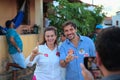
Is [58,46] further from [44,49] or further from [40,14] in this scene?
[40,14]

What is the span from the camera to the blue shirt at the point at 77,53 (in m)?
4.27

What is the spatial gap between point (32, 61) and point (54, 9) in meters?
6.77

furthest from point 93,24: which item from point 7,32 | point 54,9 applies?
point 7,32

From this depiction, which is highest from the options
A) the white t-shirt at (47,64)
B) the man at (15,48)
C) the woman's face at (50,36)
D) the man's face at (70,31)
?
the man's face at (70,31)

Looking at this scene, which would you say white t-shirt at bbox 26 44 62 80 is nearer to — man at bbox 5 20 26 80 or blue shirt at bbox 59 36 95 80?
blue shirt at bbox 59 36 95 80

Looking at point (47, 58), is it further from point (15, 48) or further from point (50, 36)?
point (15, 48)

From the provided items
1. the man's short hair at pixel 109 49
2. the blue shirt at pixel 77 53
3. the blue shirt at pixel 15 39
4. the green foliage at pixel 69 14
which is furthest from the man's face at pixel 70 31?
the green foliage at pixel 69 14

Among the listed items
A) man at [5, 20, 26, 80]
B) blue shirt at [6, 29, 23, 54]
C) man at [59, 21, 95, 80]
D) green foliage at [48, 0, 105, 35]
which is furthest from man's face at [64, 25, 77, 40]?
green foliage at [48, 0, 105, 35]

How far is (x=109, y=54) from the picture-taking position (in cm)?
176

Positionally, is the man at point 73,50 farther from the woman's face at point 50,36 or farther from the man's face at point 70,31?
the woman's face at point 50,36

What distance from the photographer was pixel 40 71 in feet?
14.7

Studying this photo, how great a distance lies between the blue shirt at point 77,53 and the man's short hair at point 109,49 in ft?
7.90

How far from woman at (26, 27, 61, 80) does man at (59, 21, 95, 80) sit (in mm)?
137

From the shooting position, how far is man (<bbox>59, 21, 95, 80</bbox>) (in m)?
4.26
